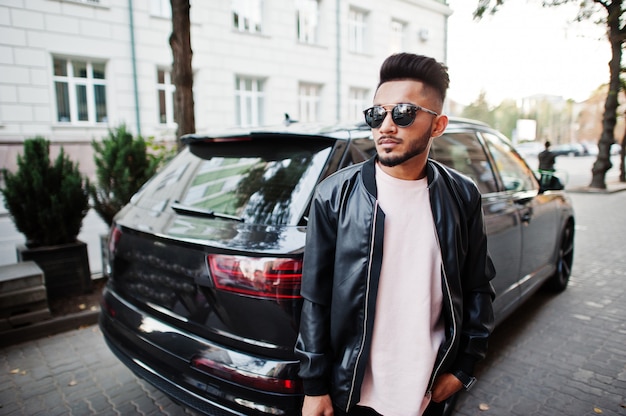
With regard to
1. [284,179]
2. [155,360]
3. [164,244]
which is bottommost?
[155,360]

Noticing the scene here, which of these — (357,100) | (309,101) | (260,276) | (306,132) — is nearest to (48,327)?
(260,276)

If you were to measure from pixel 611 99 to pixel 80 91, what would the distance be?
17764 millimetres

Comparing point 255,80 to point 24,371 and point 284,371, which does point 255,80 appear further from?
point 284,371

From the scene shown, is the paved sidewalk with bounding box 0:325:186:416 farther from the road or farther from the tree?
the tree

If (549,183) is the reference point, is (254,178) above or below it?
above

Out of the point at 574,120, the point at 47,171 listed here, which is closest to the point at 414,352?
the point at 47,171

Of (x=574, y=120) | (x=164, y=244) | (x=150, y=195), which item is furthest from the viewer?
(x=574, y=120)

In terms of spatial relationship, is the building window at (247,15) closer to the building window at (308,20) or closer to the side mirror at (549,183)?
the building window at (308,20)

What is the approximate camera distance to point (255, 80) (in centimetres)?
1725

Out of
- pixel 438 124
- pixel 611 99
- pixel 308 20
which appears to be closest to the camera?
pixel 438 124

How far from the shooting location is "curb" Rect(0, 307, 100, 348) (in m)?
3.71

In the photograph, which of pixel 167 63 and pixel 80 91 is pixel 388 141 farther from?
pixel 167 63

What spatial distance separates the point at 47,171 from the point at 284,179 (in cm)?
364

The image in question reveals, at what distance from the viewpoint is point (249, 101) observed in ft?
56.1
